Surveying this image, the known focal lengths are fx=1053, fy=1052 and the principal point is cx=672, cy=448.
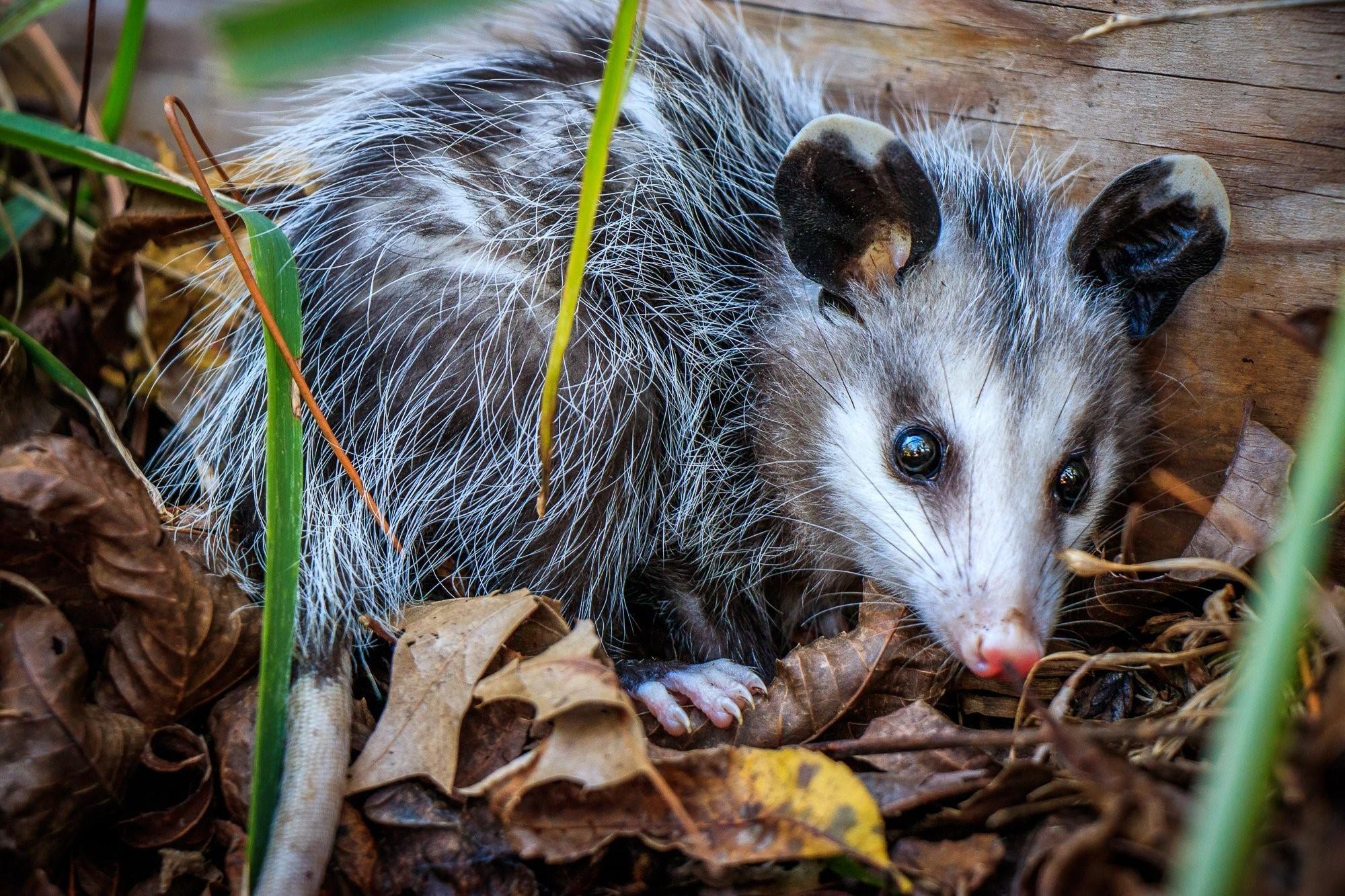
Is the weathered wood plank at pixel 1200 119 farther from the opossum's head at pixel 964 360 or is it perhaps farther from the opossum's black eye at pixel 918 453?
the opossum's black eye at pixel 918 453

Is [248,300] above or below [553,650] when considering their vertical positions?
above

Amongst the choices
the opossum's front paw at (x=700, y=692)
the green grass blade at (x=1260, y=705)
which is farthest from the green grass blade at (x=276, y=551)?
the green grass blade at (x=1260, y=705)

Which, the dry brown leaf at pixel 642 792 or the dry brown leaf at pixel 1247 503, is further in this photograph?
the dry brown leaf at pixel 1247 503

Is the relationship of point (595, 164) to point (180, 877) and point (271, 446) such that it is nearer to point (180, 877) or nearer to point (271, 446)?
point (271, 446)

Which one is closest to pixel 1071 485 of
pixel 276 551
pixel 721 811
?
pixel 721 811

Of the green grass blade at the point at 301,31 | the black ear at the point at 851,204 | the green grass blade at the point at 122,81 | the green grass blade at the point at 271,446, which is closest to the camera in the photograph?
the green grass blade at the point at 301,31

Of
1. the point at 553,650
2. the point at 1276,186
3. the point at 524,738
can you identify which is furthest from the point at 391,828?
the point at 1276,186

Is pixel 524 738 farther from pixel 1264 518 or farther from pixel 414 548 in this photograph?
pixel 1264 518
